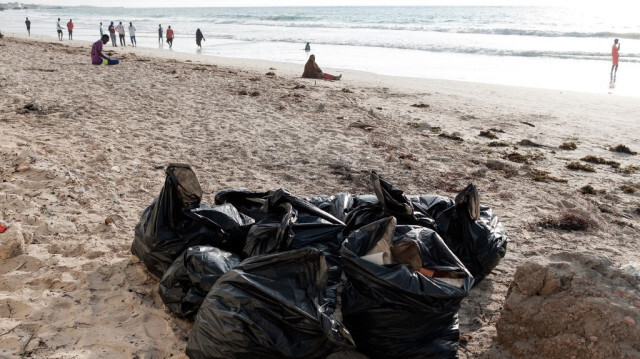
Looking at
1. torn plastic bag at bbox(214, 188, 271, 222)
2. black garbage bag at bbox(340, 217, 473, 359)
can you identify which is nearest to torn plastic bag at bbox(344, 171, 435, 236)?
black garbage bag at bbox(340, 217, 473, 359)

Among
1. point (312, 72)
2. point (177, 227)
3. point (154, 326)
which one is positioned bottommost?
point (154, 326)

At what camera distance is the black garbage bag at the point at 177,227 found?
3109 mm

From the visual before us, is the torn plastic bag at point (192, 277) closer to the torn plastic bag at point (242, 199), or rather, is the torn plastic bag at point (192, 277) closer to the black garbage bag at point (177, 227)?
the black garbage bag at point (177, 227)

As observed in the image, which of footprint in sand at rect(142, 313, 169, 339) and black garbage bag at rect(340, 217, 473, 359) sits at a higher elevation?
black garbage bag at rect(340, 217, 473, 359)

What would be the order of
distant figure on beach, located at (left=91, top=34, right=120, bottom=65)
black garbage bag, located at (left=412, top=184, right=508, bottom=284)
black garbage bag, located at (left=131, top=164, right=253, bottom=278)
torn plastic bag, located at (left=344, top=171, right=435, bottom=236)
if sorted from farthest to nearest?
distant figure on beach, located at (left=91, top=34, right=120, bottom=65)
black garbage bag, located at (left=412, top=184, right=508, bottom=284)
torn plastic bag, located at (left=344, top=171, right=435, bottom=236)
black garbage bag, located at (left=131, top=164, right=253, bottom=278)

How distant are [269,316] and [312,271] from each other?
0.30 metres

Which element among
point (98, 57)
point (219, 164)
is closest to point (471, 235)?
point (219, 164)

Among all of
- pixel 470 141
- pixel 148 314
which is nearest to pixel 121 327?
pixel 148 314

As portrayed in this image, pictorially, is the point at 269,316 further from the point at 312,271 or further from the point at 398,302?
the point at 398,302

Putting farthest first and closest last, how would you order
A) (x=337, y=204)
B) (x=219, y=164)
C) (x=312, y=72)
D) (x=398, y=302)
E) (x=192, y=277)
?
1. (x=312, y=72)
2. (x=219, y=164)
3. (x=337, y=204)
4. (x=192, y=277)
5. (x=398, y=302)

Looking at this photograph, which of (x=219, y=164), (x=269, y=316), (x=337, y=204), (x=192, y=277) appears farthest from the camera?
(x=219, y=164)

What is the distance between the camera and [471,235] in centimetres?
336

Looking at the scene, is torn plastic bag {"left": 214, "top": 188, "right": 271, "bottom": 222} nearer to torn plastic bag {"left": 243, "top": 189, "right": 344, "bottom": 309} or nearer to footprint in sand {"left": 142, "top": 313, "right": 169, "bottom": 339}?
torn plastic bag {"left": 243, "top": 189, "right": 344, "bottom": 309}

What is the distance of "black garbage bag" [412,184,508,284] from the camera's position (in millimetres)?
3332
